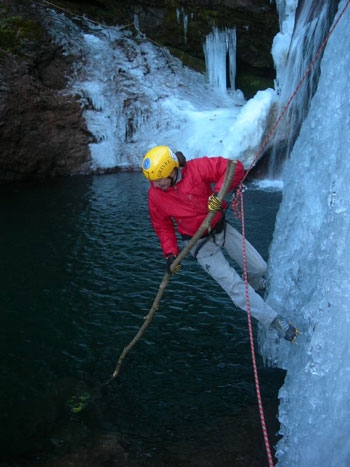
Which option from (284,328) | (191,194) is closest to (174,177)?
(191,194)

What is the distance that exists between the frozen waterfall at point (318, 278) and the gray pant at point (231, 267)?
1.13 feet

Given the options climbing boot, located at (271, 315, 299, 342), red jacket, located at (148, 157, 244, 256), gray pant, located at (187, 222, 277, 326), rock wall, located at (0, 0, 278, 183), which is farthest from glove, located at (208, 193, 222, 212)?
rock wall, located at (0, 0, 278, 183)

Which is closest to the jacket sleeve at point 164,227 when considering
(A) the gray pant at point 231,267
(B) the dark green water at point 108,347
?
(A) the gray pant at point 231,267

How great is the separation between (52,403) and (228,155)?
12.5m

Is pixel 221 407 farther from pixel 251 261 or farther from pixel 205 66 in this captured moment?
pixel 205 66

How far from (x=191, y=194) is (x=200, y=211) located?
0.75ft

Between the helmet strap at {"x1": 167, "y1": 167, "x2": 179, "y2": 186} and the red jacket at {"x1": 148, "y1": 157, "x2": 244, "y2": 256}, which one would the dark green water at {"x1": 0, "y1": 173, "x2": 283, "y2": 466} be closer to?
the red jacket at {"x1": 148, "y1": 157, "x2": 244, "y2": 256}

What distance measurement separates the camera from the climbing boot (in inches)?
192

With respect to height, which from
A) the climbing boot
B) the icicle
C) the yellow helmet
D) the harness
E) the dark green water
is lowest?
the dark green water

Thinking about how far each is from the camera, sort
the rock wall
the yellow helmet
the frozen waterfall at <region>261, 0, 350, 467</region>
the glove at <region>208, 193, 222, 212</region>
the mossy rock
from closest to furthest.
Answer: the frozen waterfall at <region>261, 0, 350, 467</region>, the glove at <region>208, 193, 222, 212</region>, the yellow helmet, the rock wall, the mossy rock

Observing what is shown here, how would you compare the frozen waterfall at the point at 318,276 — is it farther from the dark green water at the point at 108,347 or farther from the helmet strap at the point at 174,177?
the helmet strap at the point at 174,177

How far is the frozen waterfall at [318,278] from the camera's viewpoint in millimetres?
3977

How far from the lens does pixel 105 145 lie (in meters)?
18.2

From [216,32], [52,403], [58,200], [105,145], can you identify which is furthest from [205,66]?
[52,403]
